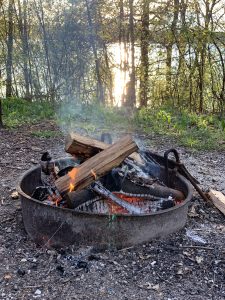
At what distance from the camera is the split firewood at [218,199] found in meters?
3.29

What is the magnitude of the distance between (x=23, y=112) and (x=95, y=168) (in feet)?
14.6

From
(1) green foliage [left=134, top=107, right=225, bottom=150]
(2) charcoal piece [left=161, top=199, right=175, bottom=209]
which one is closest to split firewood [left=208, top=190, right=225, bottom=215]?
(2) charcoal piece [left=161, top=199, right=175, bottom=209]

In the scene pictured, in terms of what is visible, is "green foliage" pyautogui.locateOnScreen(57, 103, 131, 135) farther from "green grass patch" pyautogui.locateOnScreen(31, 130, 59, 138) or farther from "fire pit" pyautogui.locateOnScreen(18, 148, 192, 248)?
"fire pit" pyautogui.locateOnScreen(18, 148, 192, 248)

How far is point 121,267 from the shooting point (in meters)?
2.40

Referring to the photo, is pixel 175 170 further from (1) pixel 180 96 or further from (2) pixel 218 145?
(1) pixel 180 96

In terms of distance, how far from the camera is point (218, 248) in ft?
8.74

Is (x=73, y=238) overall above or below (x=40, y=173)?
below

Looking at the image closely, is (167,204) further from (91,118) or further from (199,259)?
(91,118)

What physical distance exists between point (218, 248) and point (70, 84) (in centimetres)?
708

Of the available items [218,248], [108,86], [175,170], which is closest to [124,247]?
[218,248]

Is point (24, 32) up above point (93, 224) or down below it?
above

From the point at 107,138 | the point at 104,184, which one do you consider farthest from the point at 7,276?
the point at 107,138

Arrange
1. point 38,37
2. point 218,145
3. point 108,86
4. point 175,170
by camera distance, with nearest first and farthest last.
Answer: point 175,170 < point 218,145 < point 38,37 < point 108,86

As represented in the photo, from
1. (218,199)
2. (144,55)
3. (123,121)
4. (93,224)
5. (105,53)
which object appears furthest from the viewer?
(144,55)
